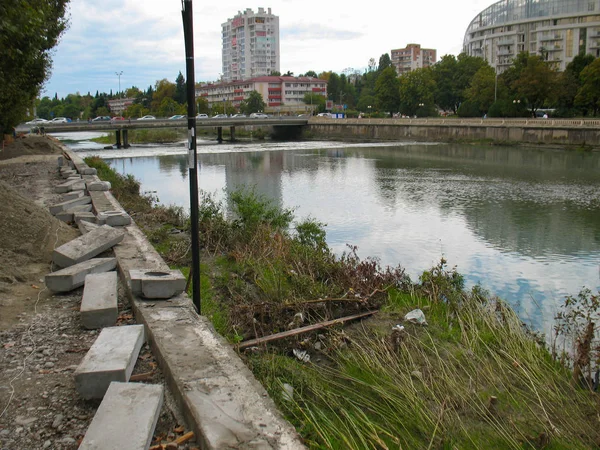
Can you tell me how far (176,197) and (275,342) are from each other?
53.2 feet

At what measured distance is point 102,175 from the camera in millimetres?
22609

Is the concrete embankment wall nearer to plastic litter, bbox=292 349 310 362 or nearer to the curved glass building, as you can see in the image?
the curved glass building

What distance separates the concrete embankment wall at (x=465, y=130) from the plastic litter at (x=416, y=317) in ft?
132

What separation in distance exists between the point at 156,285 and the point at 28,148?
102 ft

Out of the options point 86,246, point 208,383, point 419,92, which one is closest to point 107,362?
point 208,383

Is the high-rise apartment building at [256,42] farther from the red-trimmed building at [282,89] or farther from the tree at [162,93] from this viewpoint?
the tree at [162,93]

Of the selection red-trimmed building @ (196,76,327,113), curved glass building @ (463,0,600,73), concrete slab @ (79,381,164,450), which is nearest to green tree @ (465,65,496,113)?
curved glass building @ (463,0,600,73)

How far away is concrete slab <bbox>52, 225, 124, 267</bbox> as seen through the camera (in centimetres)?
755

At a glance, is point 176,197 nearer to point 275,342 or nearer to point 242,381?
point 275,342

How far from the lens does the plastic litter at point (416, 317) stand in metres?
7.89

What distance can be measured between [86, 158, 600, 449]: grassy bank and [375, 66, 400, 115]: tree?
7214 cm

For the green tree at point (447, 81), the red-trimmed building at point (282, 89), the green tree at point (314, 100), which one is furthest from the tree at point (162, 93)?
the green tree at point (447, 81)

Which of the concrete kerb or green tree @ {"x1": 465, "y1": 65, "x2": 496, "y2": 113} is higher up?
green tree @ {"x1": 465, "y1": 65, "x2": 496, "y2": 113}

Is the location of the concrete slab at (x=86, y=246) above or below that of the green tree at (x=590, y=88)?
below
